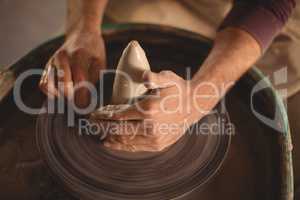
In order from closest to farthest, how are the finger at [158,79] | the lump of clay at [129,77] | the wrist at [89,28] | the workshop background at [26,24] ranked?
the finger at [158,79] → the lump of clay at [129,77] → the wrist at [89,28] → the workshop background at [26,24]

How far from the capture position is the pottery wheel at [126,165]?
101 centimetres

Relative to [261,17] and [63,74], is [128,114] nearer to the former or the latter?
[63,74]

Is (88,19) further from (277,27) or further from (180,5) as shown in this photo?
(277,27)

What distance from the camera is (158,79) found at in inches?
35.8

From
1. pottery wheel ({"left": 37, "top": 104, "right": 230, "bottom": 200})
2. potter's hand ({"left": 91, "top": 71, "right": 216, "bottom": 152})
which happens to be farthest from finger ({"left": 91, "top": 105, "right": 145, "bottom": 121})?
pottery wheel ({"left": 37, "top": 104, "right": 230, "bottom": 200})

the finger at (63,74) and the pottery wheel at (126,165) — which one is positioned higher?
the finger at (63,74)

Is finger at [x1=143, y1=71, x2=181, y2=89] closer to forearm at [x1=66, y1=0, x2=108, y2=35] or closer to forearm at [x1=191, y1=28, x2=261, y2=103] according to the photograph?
forearm at [x1=191, y1=28, x2=261, y2=103]

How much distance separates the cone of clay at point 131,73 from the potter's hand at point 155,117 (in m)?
0.06

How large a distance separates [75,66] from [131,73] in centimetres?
18

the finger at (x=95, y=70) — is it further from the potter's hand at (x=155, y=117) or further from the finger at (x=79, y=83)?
the potter's hand at (x=155, y=117)

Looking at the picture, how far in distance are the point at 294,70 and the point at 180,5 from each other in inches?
18.5

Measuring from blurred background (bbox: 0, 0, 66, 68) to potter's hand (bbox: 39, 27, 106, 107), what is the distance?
0.98 m

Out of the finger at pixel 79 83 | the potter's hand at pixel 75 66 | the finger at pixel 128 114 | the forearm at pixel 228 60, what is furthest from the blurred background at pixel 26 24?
the finger at pixel 128 114

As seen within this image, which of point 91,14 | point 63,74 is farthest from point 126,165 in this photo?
point 91,14
